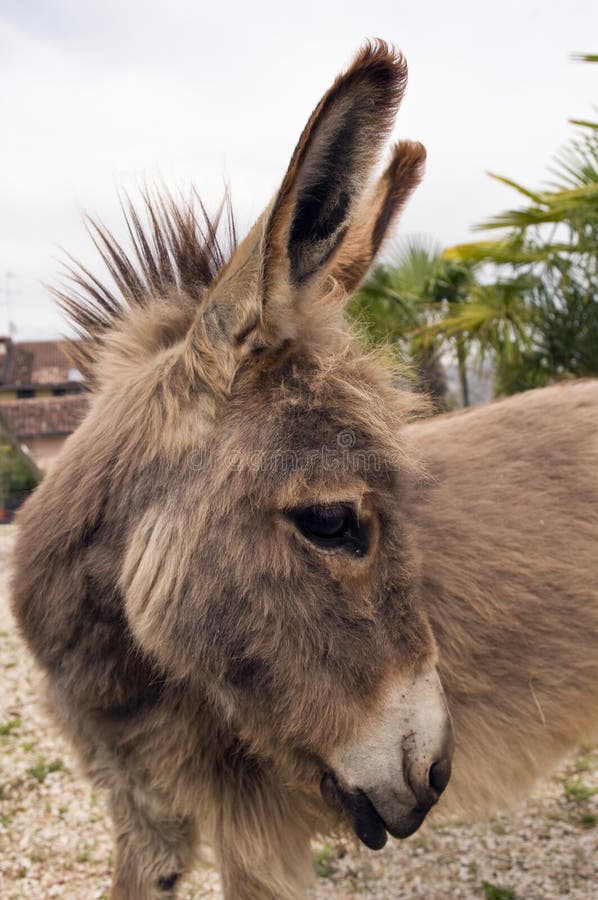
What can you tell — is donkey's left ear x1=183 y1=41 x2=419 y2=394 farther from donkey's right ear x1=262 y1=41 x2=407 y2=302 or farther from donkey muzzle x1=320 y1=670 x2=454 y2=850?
donkey muzzle x1=320 y1=670 x2=454 y2=850

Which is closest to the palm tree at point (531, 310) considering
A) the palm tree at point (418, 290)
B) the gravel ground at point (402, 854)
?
the palm tree at point (418, 290)

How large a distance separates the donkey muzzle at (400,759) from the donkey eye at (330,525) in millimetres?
362

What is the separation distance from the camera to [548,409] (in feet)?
9.32

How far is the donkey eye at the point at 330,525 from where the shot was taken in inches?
64.6

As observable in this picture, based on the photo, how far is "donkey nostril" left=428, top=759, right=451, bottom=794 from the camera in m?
1.61

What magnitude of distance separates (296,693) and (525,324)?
756cm

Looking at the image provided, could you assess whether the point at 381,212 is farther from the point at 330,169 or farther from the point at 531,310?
the point at 531,310

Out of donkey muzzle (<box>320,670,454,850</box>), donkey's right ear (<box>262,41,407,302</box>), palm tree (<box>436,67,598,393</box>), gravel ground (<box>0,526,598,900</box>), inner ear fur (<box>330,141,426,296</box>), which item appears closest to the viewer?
donkey's right ear (<box>262,41,407,302</box>)

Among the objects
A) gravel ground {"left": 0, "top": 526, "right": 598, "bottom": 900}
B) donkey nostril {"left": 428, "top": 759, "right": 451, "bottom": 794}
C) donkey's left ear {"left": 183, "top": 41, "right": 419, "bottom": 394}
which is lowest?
gravel ground {"left": 0, "top": 526, "right": 598, "bottom": 900}

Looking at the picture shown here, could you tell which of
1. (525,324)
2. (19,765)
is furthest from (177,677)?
(525,324)

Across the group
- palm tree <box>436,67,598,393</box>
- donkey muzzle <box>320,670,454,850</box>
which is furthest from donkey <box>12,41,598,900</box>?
palm tree <box>436,67,598,393</box>

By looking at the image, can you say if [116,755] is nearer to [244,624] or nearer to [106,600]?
[106,600]

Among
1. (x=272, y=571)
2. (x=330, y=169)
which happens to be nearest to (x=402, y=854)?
(x=272, y=571)

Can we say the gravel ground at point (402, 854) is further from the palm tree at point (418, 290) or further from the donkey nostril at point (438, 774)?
the palm tree at point (418, 290)
